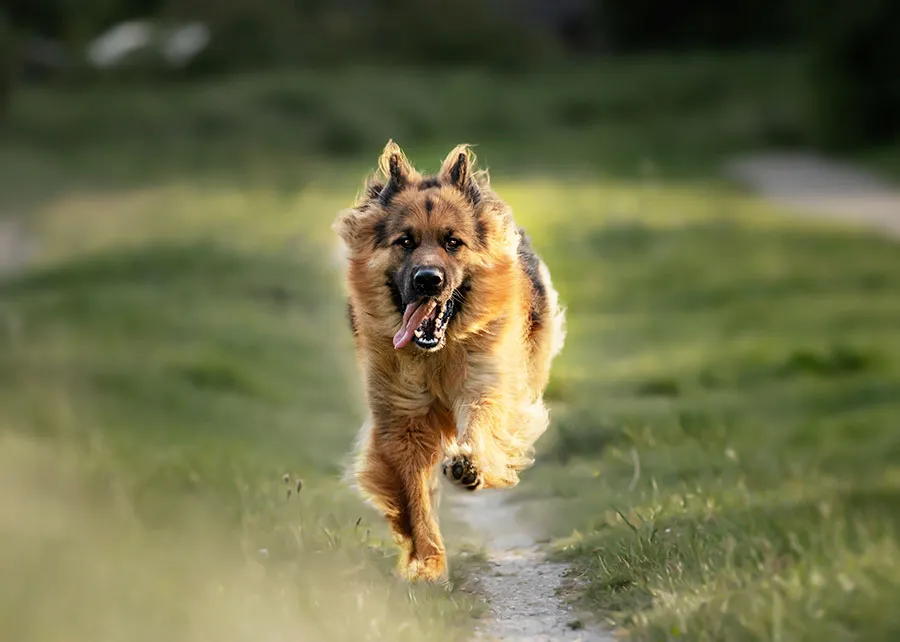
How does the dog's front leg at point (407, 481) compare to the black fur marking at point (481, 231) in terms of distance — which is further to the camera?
the black fur marking at point (481, 231)

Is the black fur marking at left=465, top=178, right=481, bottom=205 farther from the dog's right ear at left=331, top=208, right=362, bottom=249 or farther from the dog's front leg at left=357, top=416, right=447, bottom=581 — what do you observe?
the dog's front leg at left=357, top=416, right=447, bottom=581

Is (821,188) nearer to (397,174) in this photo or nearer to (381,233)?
(397,174)

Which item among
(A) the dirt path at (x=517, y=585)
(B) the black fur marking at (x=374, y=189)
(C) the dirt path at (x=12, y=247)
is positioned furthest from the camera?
(C) the dirt path at (x=12, y=247)

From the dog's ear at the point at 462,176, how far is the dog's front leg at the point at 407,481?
1.22 m

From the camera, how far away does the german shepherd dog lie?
688 centimetres

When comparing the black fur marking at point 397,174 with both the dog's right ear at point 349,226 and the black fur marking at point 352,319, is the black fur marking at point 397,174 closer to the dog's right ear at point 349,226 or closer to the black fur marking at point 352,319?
the dog's right ear at point 349,226

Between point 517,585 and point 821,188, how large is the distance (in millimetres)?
18228

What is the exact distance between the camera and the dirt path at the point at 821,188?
65.3ft

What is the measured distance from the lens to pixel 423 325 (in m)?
6.90

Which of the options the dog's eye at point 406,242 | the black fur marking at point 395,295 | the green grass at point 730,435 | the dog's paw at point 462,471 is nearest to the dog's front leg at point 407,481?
the dog's paw at point 462,471

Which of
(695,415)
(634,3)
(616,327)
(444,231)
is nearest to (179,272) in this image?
(616,327)

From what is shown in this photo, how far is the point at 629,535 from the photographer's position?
6.57 meters

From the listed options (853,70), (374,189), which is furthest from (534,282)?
(853,70)

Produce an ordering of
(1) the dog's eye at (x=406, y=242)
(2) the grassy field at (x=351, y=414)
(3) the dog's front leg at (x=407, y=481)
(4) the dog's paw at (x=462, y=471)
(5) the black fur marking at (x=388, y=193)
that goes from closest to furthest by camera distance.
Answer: (2) the grassy field at (x=351, y=414)
(4) the dog's paw at (x=462, y=471)
(3) the dog's front leg at (x=407, y=481)
(1) the dog's eye at (x=406, y=242)
(5) the black fur marking at (x=388, y=193)
